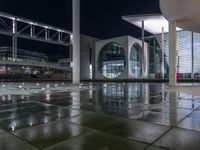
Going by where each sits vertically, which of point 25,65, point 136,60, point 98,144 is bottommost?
point 98,144

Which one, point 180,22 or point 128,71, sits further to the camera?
point 128,71

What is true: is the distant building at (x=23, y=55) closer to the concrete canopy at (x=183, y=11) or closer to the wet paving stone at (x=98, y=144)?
the concrete canopy at (x=183, y=11)

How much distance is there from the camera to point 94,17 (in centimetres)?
5131

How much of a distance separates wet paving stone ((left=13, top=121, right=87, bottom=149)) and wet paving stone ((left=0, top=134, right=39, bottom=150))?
4.3 inches

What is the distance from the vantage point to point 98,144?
3.25m

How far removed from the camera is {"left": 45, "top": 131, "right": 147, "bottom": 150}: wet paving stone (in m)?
3.11

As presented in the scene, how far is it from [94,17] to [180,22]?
33.7 meters

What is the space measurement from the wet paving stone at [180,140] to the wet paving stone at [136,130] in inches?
6.5

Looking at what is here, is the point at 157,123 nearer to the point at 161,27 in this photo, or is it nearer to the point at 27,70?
the point at 161,27

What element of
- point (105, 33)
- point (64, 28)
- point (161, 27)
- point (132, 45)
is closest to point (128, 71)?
point (132, 45)

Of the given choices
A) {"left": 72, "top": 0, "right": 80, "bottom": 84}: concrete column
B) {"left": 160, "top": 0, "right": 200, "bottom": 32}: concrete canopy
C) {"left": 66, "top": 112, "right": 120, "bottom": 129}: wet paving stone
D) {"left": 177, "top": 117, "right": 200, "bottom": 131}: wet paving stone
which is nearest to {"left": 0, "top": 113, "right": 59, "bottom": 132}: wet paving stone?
{"left": 66, "top": 112, "right": 120, "bottom": 129}: wet paving stone

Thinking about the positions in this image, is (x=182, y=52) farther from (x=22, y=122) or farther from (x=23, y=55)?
(x=23, y=55)

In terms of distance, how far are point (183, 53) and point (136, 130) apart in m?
71.1

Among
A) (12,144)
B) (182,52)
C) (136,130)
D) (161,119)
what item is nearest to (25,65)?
(182,52)
